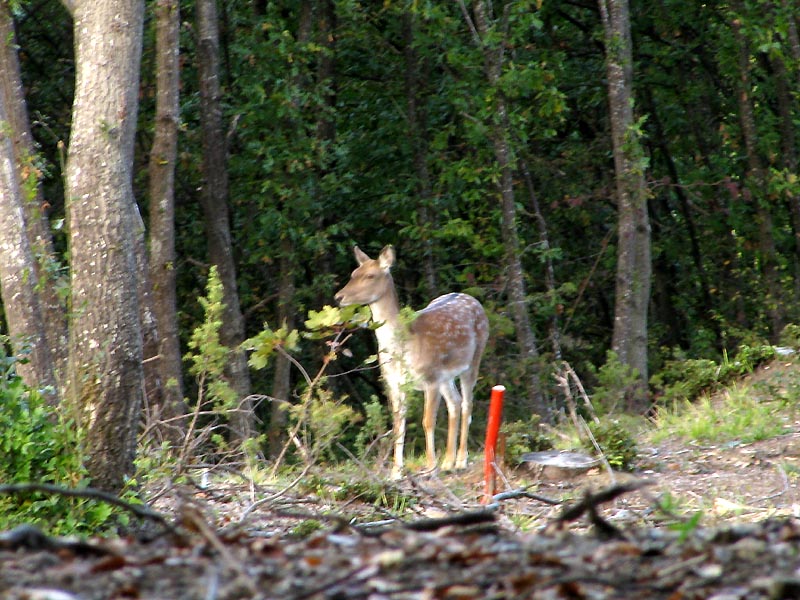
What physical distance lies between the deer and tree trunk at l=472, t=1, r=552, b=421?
13.4 ft

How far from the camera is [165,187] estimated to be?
15.1 m

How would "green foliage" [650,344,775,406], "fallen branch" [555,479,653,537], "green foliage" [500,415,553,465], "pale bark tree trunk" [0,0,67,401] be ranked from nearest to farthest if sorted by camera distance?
"fallen branch" [555,479,653,537] → "pale bark tree trunk" [0,0,67,401] → "green foliage" [500,415,553,465] → "green foliage" [650,344,775,406]

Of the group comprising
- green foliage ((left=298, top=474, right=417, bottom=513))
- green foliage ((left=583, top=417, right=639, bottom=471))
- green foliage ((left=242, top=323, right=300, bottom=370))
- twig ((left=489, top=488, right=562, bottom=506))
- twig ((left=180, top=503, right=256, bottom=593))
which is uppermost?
green foliage ((left=242, top=323, right=300, bottom=370))

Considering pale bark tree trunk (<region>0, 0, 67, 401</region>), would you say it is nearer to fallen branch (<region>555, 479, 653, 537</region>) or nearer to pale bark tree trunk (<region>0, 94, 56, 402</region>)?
pale bark tree trunk (<region>0, 94, 56, 402</region>)

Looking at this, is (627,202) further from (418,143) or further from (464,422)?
(464,422)

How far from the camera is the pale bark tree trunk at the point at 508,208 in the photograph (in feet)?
60.6

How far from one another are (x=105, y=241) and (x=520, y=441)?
16.8ft

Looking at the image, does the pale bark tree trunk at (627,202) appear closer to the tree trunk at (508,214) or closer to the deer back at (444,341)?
the tree trunk at (508,214)

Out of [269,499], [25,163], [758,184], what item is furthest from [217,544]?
[758,184]

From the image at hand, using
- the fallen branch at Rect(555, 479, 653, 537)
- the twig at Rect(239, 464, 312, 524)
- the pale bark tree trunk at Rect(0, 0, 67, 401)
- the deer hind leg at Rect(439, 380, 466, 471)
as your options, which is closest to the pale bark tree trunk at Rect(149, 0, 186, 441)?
the pale bark tree trunk at Rect(0, 0, 67, 401)

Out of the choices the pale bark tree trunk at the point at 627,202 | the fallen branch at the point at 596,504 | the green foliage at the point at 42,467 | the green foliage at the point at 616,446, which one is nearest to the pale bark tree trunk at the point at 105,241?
the green foliage at the point at 42,467

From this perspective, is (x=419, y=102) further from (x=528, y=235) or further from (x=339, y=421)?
(x=339, y=421)

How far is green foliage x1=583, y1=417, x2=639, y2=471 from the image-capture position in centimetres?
1147

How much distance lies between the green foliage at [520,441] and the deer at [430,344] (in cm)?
89
